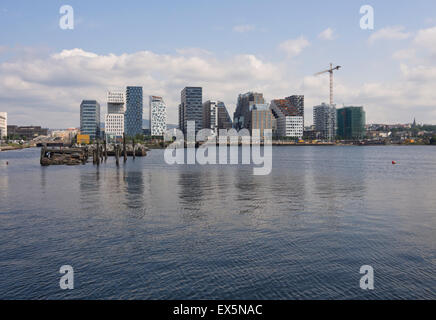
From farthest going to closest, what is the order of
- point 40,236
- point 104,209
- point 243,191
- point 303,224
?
point 243,191
point 104,209
point 303,224
point 40,236

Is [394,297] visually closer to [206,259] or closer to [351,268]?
[351,268]

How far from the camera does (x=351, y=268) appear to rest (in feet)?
56.3

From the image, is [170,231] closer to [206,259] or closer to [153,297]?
[206,259]

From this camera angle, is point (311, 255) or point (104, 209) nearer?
point (311, 255)

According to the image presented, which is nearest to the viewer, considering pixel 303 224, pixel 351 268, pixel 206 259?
pixel 351 268

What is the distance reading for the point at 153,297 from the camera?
14.2 m

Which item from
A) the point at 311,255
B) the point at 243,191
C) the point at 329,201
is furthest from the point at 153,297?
the point at 243,191

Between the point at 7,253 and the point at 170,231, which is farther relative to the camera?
the point at 170,231

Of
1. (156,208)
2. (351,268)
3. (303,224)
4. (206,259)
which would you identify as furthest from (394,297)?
(156,208)

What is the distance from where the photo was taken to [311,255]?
18984mm
